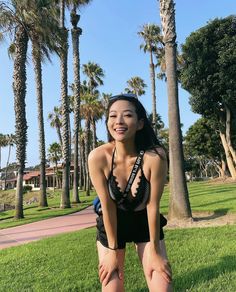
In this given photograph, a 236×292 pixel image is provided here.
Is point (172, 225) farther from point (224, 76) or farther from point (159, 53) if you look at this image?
point (159, 53)

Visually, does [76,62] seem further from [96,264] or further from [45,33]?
[96,264]

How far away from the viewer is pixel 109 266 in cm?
251

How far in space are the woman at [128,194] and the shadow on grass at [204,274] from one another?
6.69 feet

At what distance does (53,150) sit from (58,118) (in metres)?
16.3

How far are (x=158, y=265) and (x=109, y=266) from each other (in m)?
0.32

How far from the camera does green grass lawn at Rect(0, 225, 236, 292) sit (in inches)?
181

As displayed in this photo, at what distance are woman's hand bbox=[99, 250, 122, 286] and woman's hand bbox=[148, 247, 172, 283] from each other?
22cm

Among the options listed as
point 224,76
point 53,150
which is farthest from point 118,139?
point 53,150

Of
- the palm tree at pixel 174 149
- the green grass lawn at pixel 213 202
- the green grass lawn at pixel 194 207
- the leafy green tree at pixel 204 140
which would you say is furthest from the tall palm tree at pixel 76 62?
the leafy green tree at pixel 204 140

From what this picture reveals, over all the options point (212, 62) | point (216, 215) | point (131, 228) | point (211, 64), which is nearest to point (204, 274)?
point (131, 228)

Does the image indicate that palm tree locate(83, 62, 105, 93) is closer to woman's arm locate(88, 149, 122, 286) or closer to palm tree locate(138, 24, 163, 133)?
palm tree locate(138, 24, 163, 133)

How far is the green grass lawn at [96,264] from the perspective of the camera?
4.60 metres

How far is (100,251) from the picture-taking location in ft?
8.63

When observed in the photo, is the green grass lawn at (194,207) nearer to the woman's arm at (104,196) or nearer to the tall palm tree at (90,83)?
the woman's arm at (104,196)
